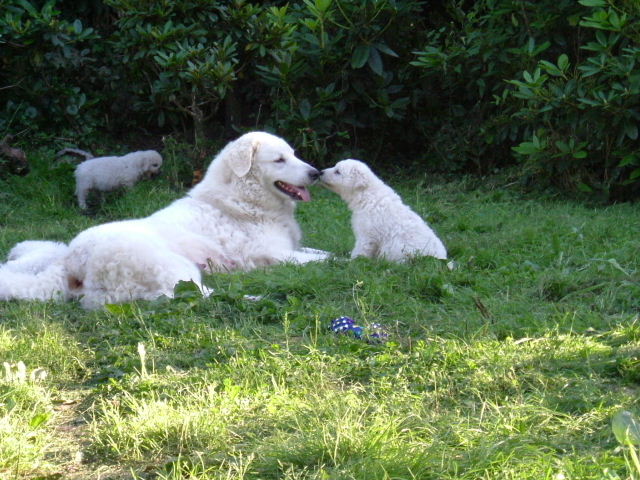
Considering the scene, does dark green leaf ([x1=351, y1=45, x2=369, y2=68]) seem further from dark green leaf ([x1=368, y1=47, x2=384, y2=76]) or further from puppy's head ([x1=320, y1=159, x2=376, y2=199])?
puppy's head ([x1=320, y1=159, x2=376, y2=199])

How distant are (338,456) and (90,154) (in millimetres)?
8721

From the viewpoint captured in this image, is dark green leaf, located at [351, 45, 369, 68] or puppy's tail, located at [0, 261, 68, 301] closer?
puppy's tail, located at [0, 261, 68, 301]

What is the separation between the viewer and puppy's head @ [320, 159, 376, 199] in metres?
6.95

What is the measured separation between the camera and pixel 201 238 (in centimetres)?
648

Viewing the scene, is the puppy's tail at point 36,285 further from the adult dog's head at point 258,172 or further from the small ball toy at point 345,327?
the small ball toy at point 345,327

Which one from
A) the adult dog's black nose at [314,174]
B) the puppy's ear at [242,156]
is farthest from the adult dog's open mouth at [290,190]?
the puppy's ear at [242,156]

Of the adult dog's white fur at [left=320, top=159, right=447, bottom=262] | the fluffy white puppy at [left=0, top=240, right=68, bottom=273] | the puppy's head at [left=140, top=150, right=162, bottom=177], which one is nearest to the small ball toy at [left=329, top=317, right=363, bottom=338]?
the adult dog's white fur at [left=320, top=159, right=447, bottom=262]

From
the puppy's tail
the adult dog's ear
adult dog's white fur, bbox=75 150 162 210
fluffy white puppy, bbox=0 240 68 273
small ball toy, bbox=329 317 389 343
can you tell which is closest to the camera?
small ball toy, bbox=329 317 389 343

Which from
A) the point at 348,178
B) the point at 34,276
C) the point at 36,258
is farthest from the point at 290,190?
the point at 34,276

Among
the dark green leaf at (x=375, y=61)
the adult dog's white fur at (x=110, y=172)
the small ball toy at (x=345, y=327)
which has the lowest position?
the adult dog's white fur at (x=110, y=172)

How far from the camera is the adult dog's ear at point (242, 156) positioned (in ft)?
22.3

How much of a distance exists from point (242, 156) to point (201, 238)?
0.76 metres

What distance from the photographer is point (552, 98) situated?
8.75m

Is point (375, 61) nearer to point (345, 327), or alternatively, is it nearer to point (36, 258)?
point (36, 258)
